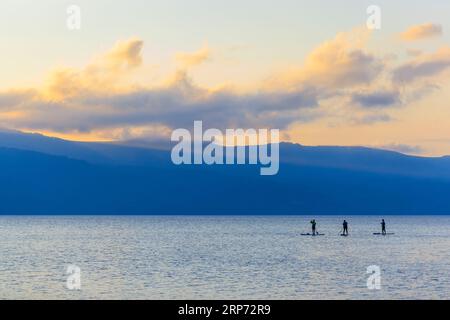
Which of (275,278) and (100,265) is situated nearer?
(275,278)

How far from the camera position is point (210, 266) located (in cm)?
5978

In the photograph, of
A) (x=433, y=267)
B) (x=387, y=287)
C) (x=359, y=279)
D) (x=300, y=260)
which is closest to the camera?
(x=387, y=287)

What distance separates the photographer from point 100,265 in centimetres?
6259

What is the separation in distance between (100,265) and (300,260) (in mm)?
17509
